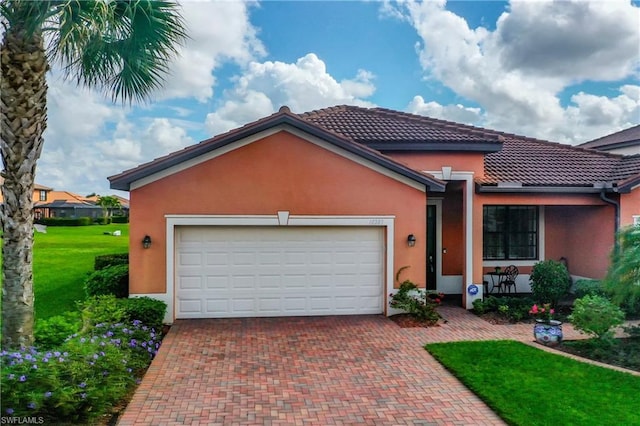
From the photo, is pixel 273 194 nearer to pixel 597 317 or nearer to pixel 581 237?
pixel 597 317

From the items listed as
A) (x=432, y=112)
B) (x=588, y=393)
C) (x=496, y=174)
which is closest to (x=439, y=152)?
(x=496, y=174)

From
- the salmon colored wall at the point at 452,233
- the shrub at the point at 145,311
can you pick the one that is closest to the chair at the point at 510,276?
the salmon colored wall at the point at 452,233

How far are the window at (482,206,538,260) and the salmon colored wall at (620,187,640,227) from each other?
A: 2.58 m

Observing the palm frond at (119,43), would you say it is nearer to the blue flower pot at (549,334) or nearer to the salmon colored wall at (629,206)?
the blue flower pot at (549,334)

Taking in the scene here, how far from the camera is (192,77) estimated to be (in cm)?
1434

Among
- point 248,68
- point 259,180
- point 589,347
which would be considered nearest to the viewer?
point 589,347

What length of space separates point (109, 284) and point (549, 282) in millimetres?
12282

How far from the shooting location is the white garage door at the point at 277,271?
1081cm

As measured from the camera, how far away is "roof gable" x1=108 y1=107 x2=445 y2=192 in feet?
33.5

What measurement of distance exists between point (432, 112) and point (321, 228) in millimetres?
15695

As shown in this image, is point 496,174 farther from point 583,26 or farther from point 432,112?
point 432,112

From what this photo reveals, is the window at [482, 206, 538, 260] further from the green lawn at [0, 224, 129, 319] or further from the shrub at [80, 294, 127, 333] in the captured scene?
the green lawn at [0, 224, 129, 319]

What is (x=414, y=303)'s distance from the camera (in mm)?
10992

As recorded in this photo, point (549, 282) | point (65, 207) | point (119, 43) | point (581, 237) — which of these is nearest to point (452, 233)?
point (549, 282)
